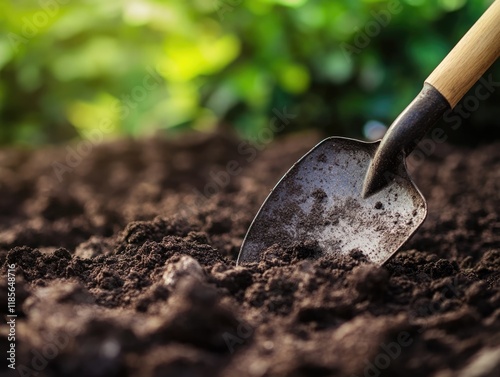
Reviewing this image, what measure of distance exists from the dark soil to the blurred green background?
1315 mm

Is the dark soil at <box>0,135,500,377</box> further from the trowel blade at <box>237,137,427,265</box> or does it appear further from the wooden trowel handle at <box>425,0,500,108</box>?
the wooden trowel handle at <box>425,0,500,108</box>

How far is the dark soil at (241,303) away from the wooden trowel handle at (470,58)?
51 centimetres

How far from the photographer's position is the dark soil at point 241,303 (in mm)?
1225

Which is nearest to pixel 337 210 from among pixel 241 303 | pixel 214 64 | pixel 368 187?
pixel 368 187

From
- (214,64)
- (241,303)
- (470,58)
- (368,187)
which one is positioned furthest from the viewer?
(214,64)

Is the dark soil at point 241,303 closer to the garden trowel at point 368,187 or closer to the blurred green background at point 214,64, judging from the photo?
the garden trowel at point 368,187

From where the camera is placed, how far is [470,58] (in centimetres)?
178

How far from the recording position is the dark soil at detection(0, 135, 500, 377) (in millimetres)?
1225

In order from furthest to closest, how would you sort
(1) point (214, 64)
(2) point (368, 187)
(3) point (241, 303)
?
(1) point (214, 64), (2) point (368, 187), (3) point (241, 303)

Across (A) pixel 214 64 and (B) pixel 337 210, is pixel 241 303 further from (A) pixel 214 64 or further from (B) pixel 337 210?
(A) pixel 214 64

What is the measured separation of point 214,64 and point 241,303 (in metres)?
2.71

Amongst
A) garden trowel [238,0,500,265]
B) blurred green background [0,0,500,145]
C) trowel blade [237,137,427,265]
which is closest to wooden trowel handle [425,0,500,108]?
garden trowel [238,0,500,265]

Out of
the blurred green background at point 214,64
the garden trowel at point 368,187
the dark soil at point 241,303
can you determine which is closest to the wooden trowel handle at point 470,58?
the garden trowel at point 368,187

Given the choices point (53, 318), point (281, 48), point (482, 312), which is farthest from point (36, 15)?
point (482, 312)
